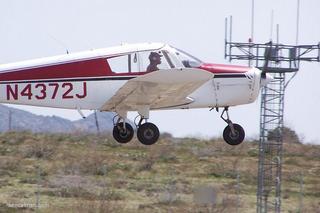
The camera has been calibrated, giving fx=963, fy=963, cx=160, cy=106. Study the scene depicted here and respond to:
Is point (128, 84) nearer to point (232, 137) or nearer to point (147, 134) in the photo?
point (147, 134)

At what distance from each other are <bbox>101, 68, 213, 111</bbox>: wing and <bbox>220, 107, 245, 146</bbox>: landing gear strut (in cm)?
125

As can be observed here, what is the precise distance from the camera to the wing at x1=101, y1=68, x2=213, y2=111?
2231 cm

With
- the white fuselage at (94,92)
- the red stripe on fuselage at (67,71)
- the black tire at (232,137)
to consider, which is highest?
the red stripe on fuselage at (67,71)

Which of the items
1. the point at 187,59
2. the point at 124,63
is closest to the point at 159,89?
the point at 124,63

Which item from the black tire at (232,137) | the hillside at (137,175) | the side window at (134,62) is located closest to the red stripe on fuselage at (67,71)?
the side window at (134,62)

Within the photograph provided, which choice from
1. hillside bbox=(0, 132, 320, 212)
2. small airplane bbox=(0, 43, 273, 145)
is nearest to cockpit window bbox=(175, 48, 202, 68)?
small airplane bbox=(0, 43, 273, 145)

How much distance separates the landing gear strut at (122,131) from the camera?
82.4 feet

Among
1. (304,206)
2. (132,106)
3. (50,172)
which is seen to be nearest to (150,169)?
(50,172)

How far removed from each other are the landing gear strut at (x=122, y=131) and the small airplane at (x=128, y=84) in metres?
0.04

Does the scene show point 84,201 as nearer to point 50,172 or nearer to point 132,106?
point 50,172

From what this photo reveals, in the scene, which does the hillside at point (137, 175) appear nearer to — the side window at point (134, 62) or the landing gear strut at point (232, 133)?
the landing gear strut at point (232, 133)

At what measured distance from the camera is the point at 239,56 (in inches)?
1407

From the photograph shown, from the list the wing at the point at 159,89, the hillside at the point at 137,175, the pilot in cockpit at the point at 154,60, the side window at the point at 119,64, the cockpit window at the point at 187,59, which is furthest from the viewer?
the hillside at the point at 137,175

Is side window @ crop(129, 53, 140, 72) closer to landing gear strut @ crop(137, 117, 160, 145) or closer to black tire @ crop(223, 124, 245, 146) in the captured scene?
landing gear strut @ crop(137, 117, 160, 145)
